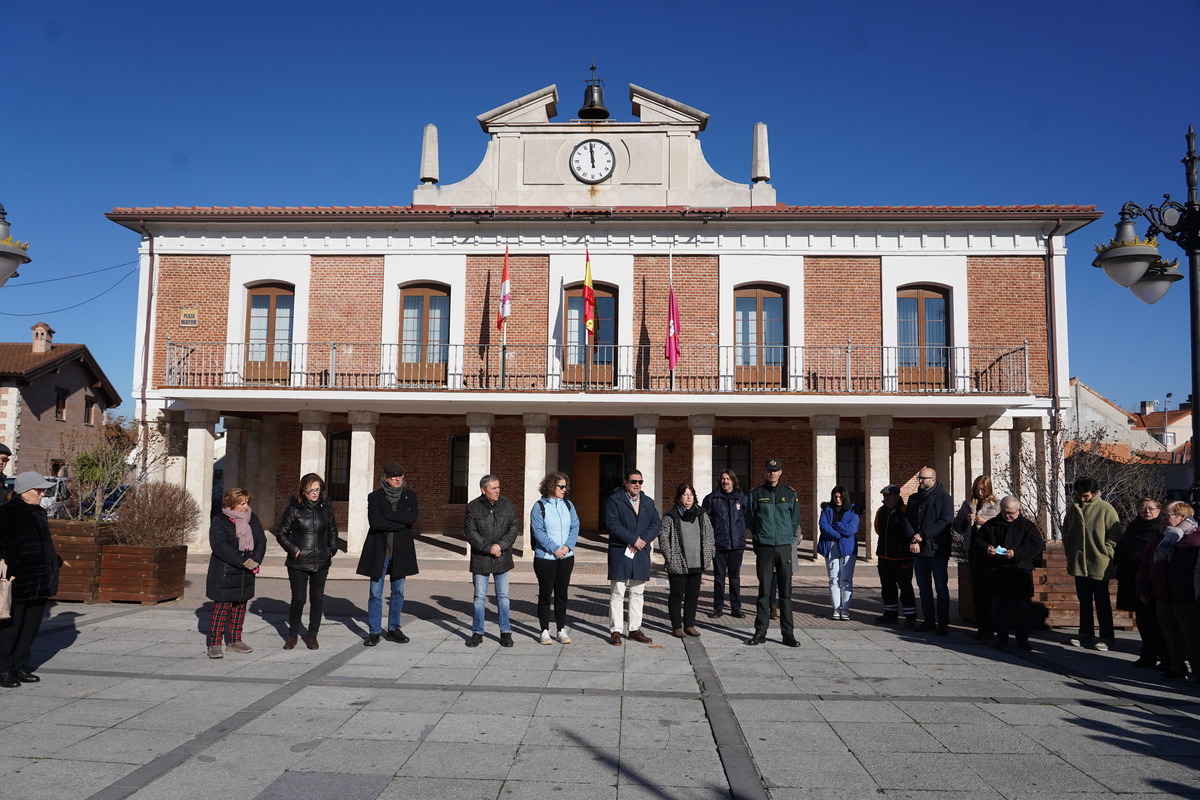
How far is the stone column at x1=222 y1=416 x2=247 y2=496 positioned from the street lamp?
17575 millimetres

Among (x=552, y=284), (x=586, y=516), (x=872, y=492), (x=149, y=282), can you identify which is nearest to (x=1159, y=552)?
(x=872, y=492)

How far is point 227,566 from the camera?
708 cm

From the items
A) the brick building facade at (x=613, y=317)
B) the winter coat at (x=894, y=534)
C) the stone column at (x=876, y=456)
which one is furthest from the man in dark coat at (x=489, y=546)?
the stone column at (x=876, y=456)

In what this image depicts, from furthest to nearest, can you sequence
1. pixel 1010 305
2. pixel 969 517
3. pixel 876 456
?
pixel 1010 305
pixel 876 456
pixel 969 517

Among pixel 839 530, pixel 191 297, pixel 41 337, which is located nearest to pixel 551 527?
pixel 839 530

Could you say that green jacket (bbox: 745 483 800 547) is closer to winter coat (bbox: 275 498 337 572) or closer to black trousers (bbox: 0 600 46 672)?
winter coat (bbox: 275 498 337 572)

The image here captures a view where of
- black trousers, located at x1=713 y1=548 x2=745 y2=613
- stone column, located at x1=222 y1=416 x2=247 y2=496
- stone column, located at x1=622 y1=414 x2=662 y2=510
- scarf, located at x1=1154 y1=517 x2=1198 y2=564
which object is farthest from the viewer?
stone column, located at x1=222 y1=416 x2=247 y2=496

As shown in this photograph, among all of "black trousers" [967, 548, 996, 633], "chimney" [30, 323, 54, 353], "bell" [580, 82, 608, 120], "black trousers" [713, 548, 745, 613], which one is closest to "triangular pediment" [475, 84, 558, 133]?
"bell" [580, 82, 608, 120]

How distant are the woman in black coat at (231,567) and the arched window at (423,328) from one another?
10.9m

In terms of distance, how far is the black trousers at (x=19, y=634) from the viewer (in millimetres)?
6004

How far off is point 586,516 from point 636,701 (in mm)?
14870

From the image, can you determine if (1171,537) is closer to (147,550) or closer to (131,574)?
(147,550)

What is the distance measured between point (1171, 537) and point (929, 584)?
2.61 metres

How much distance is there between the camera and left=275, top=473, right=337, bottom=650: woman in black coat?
7.50 m
